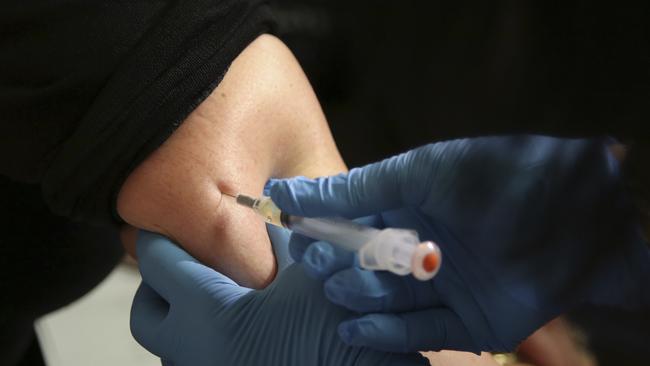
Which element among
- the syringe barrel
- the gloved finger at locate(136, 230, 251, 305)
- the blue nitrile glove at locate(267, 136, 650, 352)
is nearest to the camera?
the blue nitrile glove at locate(267, 136, 650, 352)

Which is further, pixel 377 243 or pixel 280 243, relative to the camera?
pixel 280 243

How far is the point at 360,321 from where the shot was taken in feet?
2.07

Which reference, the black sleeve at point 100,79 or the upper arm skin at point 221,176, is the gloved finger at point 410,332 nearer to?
the upper arm skin at point 221,176

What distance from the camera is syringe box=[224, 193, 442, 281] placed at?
56cm

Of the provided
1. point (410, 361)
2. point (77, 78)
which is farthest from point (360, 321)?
point (77, 78)

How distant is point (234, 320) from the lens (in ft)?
2.37

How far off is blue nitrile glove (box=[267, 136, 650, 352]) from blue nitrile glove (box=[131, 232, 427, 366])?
4cm

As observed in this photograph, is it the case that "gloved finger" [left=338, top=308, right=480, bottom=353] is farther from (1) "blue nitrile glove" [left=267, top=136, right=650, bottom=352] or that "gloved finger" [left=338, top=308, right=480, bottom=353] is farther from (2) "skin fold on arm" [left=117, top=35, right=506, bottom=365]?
(2) "skin fold on arm" [left=117, top=35, right=506, bottom=365]

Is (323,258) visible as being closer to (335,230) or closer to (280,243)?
(335,230)

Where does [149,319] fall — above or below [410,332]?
below

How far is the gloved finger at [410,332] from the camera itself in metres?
0.62

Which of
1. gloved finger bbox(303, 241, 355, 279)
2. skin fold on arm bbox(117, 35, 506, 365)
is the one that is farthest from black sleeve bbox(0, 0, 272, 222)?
gloved finger bbox(303, 241, 355, 279)

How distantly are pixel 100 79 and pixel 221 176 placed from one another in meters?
0.17

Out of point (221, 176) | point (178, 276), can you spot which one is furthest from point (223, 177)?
point (178, 276)
